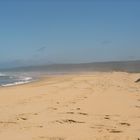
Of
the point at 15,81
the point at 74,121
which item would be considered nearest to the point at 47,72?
the point at 15,81

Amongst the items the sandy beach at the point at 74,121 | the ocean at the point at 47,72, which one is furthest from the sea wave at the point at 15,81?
the sandy beach at the point at 74,121

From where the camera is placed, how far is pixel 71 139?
6.41 m

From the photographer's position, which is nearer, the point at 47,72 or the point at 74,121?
the point at 74,121

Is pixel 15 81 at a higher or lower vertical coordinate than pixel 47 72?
lower

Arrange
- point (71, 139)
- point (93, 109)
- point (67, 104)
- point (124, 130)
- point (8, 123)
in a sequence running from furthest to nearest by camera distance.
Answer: point (67, 104) → point (93, 109) → point (8, 123) → point (124, 130) → point (71, 139)

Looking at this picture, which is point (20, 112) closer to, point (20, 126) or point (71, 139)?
point (20, 126)

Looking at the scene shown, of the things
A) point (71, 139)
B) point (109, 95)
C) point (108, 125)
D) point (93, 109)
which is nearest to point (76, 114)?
point (93, 109)

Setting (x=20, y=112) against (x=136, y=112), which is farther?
(x=20, y=112)

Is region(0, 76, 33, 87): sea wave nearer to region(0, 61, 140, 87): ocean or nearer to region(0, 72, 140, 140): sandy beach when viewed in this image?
region(0, 61, 140, 87): ocean

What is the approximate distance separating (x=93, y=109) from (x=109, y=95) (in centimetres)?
323

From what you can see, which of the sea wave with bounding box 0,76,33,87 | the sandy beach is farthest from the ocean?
the sandy beach

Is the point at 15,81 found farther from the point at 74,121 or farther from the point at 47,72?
the point at 47,72

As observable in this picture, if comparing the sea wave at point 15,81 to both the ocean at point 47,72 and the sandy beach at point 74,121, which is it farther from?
the sandy beach at point 74,121

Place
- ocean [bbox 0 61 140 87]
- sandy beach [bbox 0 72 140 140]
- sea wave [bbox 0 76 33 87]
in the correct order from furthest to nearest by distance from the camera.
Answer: ocean [bbox 0 61 140 87] < sea wave [bbox 0 76 33 87] < sandy beach [bbox 0 72 140 140]
